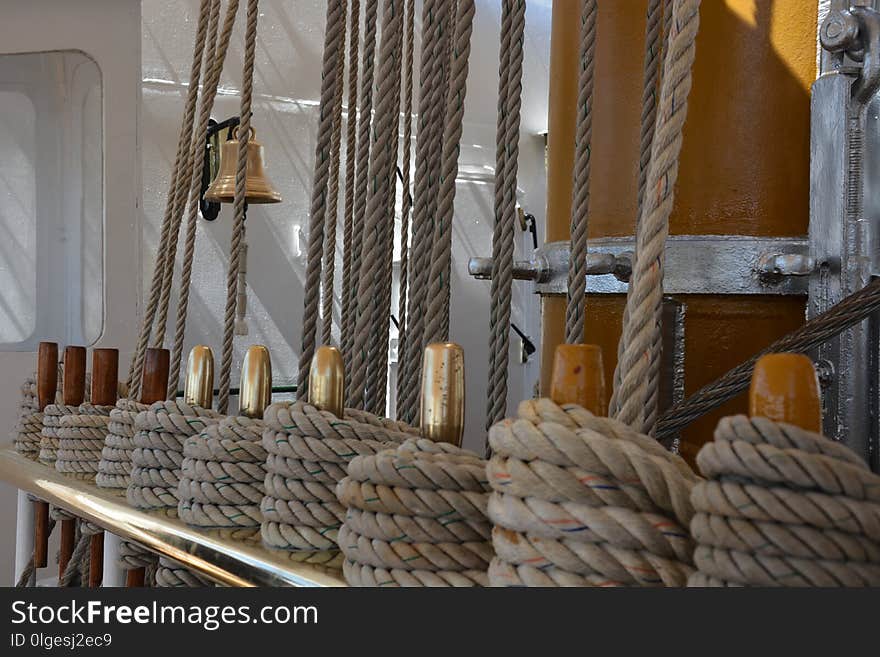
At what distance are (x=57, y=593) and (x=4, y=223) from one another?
2947 millimetres

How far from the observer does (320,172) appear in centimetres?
97

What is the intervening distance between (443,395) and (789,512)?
10.5 inches

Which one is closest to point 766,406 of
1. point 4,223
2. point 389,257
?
point 389,257

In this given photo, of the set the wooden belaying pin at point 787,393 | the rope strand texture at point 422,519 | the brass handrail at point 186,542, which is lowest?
the brass handrail at point 186,542

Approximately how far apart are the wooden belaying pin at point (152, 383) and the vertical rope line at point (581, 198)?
17.3 inches

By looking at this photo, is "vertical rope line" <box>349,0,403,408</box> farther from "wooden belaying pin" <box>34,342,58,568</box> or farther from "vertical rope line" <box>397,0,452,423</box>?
"wooden belaying pin" <box>34,342,58,568</box>

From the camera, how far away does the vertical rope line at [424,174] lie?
90 centimetres

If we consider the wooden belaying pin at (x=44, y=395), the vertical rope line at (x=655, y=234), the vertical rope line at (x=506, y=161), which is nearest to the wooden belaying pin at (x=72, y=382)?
the wooden belaying pin at (x=44, y=395)

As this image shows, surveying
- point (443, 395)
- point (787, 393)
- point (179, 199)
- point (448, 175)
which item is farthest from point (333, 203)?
point (787, 393)

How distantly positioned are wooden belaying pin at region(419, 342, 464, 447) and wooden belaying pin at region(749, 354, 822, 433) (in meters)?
0.22

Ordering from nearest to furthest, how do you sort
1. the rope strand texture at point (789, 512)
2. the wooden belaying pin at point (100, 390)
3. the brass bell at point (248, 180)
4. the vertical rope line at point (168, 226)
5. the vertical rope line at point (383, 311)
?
the rope strand texture at point (789, 512) < the vertical rope line at point (383, 311) < the wooden belaying pin at point (100, 390) < the vertical rope line at point (168, 226) < the brass bell at point (248, 180)

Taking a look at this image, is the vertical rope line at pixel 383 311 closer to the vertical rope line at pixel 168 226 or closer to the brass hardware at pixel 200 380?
the brass hardware at pixel 200 380

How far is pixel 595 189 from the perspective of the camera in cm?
132

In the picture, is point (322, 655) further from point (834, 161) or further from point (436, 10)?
point (834, 161)
